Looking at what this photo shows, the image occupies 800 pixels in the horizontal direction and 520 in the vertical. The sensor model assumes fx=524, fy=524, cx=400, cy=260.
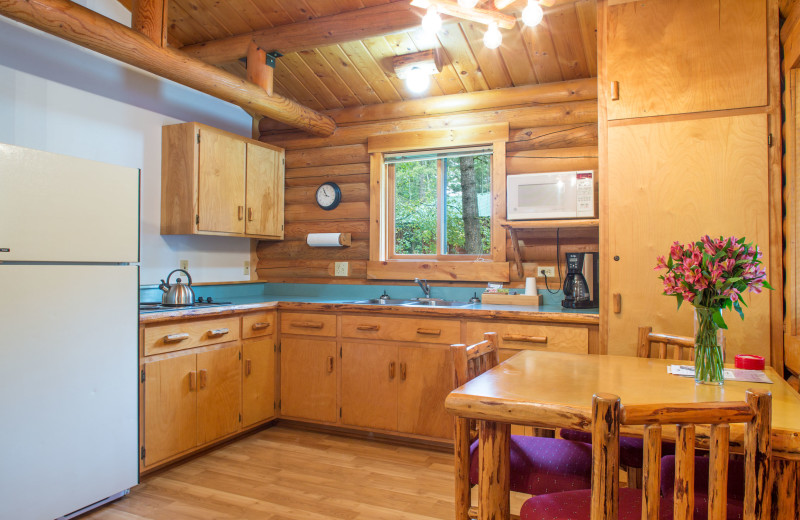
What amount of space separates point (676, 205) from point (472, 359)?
1358 mm

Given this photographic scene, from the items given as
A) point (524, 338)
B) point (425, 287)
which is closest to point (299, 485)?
point (524, 338)

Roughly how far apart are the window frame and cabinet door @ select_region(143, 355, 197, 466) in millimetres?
1533

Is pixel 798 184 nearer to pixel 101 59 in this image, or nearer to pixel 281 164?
pixel 281 164

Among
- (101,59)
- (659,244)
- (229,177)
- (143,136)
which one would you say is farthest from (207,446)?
(659,244)

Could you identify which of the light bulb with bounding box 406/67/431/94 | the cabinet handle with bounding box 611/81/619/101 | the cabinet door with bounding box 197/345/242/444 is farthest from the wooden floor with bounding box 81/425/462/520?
the light bulb with bounding box 406/67/431/94

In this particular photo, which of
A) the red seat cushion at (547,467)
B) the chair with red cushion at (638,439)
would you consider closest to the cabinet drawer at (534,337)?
the chair with red cushion at (638,439)

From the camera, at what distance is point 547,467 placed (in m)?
1.63

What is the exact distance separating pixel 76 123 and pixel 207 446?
2.03 m

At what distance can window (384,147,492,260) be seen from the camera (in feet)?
12.3

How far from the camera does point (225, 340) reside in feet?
10.4

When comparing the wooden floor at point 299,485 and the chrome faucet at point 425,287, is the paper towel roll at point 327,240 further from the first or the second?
the wooden floor at point 299,485

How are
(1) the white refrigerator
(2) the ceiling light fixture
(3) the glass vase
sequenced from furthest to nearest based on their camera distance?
(2) the ceiling light fixture < (1) the white refrigerator < (3) the glass vase

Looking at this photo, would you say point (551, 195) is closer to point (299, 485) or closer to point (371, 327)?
point (371, 327)

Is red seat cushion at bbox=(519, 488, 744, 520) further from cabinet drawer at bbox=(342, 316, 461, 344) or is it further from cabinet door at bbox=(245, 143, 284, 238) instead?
cabinet door at bbox=(245, 143, 284, 238)
